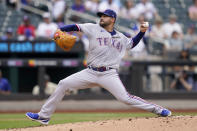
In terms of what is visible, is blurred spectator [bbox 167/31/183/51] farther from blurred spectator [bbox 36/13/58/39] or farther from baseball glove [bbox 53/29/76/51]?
baseball glove [bbox 53/29/76/51]

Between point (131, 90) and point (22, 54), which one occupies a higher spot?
point (22, 54)

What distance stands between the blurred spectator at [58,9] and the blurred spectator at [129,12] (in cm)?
198

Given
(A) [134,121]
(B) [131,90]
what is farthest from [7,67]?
(A) [134,121]

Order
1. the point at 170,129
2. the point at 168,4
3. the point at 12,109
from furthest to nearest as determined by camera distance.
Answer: the point at 168,4, the point at 12,109, the point at 170,129

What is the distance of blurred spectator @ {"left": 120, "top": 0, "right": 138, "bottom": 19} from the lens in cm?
1698

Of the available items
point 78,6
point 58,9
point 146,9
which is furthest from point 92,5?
point 146,9

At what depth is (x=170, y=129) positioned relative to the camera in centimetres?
745

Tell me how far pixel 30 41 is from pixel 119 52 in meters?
6.42

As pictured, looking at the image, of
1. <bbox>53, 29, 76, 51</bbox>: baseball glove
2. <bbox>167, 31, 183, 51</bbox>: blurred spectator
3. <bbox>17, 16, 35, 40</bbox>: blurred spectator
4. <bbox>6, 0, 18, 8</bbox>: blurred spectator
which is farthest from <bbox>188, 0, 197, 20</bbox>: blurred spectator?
<bbox>53, 29, 76, 51</bbox>: baseball glove

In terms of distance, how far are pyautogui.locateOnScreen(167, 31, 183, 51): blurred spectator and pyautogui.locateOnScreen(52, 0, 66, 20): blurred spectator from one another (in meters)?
3.22

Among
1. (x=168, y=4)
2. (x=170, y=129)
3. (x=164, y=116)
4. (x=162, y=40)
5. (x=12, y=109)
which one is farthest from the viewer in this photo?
(x=168, y=4)

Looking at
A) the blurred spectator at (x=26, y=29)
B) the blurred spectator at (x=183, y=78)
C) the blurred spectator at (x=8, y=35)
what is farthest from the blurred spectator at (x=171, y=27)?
the blurred spectator at (x=8, y=35)

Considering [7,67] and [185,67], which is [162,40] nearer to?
[185,67]

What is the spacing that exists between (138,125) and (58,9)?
8.95 metres
